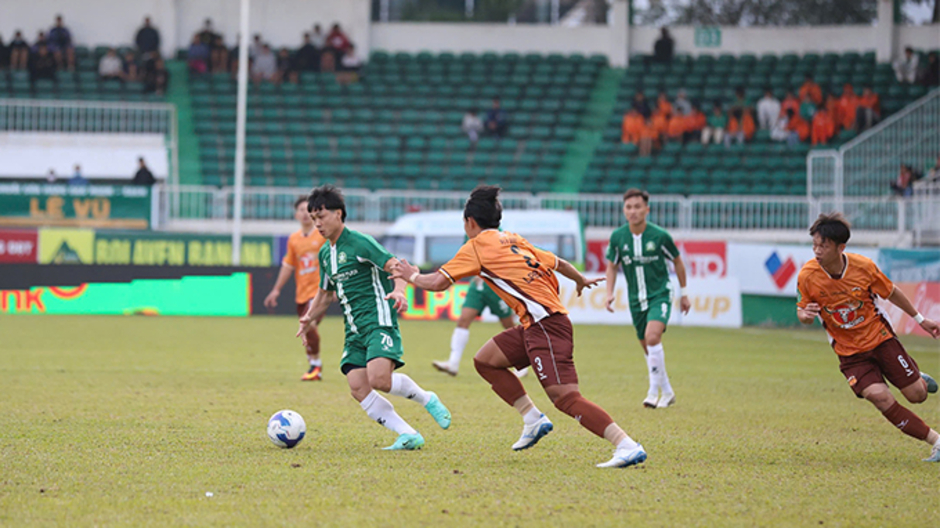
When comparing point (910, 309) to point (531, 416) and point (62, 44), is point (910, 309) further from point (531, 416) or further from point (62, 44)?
point (62, 44)

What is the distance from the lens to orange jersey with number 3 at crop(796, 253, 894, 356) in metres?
7.57

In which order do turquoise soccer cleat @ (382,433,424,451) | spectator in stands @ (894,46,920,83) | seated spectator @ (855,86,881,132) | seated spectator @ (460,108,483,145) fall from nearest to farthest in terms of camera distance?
1. turquoise soccer cleat @ (382,433,424,451)
2. seated spectator @ (855,86,881,132)
3. seated spectator @ (460,108,483,145)
4. spectator in stands @ (894,46,920,83)

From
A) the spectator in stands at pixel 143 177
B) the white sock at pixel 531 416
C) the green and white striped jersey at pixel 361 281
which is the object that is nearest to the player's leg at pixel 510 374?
the white sock at pixel 531 416

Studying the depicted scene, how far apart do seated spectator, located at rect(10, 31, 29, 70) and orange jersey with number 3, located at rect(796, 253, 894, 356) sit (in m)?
29.7

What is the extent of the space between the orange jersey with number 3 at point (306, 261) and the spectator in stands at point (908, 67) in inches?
1000

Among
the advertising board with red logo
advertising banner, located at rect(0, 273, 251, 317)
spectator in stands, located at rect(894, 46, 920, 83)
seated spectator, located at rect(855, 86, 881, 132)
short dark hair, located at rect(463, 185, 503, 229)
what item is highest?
spectator in stands, located at rect(894, 46, 920, 83)

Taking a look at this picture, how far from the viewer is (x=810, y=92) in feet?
104

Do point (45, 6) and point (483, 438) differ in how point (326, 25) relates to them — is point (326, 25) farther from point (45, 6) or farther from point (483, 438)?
point (483, 438)

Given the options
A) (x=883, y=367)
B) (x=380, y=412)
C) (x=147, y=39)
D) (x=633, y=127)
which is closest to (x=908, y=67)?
(x=633, y=127)

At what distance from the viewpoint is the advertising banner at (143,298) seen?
22.9 metres

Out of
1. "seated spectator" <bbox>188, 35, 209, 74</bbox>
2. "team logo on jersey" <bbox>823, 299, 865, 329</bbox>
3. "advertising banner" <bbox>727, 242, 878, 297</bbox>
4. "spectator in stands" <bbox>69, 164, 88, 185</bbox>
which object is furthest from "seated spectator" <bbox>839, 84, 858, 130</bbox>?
"team logo on jersey" <bbox>823, 299, 865, 329</bbox>

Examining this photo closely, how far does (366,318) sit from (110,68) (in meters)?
26.9

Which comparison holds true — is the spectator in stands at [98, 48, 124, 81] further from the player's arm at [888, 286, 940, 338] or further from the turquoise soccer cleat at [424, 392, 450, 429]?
the player's arm at [888, 286, 940, 338]

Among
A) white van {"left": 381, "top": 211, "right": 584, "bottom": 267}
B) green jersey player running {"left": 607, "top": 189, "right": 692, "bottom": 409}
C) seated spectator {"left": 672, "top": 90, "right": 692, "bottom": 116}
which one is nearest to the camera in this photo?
green jersey player running {"left": 607, "top": 189, "right": 692, "bottom": 409}
